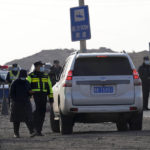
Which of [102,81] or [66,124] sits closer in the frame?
[102,81]

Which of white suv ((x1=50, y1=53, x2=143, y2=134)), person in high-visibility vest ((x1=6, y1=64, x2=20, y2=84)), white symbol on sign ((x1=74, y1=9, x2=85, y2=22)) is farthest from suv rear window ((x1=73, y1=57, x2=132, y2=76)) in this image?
person in high-visibility vest ((x1=6, y1=64, x2=20, y2=84))

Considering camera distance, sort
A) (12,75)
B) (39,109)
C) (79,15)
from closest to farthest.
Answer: (39,109) → (79,15) → (12,75)

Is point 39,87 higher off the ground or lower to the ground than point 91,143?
higher

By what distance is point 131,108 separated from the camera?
1628 cm

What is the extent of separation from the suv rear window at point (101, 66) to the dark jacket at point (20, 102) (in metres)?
1.70

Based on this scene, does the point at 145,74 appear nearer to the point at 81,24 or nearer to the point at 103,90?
the point at 81,24

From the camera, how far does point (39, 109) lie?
1766 centimetres

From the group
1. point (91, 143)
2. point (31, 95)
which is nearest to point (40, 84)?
point (31, 95)

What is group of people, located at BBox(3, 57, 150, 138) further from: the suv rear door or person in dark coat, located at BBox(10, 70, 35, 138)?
the suv rear door

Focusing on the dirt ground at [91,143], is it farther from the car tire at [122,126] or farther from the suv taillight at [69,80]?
the car tire at [122,126]

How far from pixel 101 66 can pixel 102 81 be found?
0.39 m

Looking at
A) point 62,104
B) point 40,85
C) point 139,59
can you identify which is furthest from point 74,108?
point 139,59

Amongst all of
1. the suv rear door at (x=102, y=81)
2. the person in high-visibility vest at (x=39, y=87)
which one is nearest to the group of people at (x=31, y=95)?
the person in high-visibility vest at (x=39, y=87)

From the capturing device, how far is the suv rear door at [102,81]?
53.1 ft
